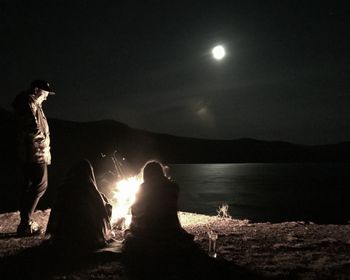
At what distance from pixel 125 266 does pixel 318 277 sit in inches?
113

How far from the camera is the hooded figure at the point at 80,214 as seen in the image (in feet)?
22.7

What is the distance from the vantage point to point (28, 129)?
8.70 m

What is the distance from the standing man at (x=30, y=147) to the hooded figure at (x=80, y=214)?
180 cm

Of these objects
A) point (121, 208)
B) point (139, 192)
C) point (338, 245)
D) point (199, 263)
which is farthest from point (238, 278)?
point (121, 208)

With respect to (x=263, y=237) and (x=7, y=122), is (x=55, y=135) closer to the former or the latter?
(x=7, y=122)

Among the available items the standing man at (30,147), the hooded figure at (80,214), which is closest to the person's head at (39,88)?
the standing man at (30,147)

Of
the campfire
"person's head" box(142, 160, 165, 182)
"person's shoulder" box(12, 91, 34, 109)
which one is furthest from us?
the campfire

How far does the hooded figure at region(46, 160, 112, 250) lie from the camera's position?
6918 millimetres

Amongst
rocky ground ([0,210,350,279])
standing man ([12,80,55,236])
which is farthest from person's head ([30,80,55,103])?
rocky ground ([0,210,350,279])

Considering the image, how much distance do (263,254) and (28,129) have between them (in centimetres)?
559

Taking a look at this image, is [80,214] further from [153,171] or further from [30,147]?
[30,147]

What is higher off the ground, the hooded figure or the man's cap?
the man's cap

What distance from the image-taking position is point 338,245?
758 cm

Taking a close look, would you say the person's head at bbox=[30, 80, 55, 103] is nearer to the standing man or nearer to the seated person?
the standing man
